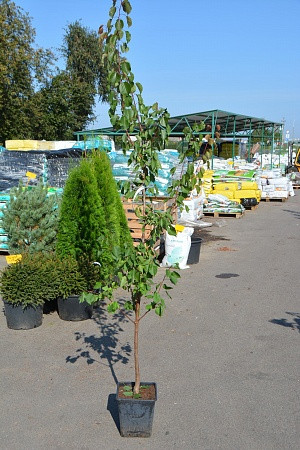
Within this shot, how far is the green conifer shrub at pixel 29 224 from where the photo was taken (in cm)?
700

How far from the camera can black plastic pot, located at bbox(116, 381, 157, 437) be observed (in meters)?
3.72

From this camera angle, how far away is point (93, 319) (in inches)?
259

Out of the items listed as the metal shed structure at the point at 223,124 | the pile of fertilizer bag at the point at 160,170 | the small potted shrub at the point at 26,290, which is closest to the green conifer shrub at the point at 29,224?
the small potted shrub at the point at 26,290

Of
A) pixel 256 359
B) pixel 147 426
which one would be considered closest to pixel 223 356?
pixel 256 359

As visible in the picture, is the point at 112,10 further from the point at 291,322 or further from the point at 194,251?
the point at 194,251

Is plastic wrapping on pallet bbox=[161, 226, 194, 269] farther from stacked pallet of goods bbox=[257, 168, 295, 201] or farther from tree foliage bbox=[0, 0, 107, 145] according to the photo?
tree foliage bbox=[0, 0, 107, 145]

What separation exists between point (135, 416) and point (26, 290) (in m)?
2.63

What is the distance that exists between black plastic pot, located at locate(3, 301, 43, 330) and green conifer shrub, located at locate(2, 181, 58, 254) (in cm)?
102

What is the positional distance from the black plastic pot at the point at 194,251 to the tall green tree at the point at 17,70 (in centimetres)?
1867

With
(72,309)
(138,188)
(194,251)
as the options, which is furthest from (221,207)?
(138,188)

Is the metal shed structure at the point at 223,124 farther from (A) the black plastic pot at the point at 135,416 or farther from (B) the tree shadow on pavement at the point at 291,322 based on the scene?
(A) the black plastic pot at the point at 135,416

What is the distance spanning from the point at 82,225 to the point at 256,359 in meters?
2.86

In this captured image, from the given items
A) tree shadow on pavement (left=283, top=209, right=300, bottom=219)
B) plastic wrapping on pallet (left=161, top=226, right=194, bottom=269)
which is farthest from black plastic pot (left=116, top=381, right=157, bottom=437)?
tree shadow on pavement (left=283, top=209, right=300, bottom=219)

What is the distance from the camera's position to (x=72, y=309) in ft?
21.0
